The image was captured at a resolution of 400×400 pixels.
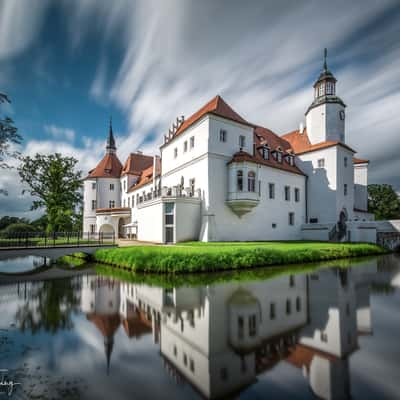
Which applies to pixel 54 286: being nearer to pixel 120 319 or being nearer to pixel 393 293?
pixel 120 319

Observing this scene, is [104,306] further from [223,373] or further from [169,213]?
[169,213]

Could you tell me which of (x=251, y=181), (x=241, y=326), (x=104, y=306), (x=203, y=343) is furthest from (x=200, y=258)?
(x=251, y=181)

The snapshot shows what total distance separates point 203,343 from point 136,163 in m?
40.9

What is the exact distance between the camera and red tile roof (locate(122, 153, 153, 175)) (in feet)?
138

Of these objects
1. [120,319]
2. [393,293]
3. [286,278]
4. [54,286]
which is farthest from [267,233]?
[120,319]

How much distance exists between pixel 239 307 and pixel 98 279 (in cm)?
715

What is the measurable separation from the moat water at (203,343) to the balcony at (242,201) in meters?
13.0

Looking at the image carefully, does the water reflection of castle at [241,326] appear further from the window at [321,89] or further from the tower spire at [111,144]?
the tower spire at [111,144]

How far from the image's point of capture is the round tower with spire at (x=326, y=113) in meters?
30.2

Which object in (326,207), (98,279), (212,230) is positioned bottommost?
(98,279)

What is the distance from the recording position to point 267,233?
81.8ft

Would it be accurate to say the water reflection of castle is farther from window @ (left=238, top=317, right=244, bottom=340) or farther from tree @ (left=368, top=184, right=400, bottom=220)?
tree @ (left=368, top=184, right=400, bottom=220)

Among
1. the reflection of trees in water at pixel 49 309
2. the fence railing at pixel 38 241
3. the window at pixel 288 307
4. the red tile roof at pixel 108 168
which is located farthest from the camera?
the red tile roof at pixel 108 168

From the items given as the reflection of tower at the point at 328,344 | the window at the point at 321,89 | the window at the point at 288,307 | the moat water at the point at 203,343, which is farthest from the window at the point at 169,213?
the window at the point at 321,89
